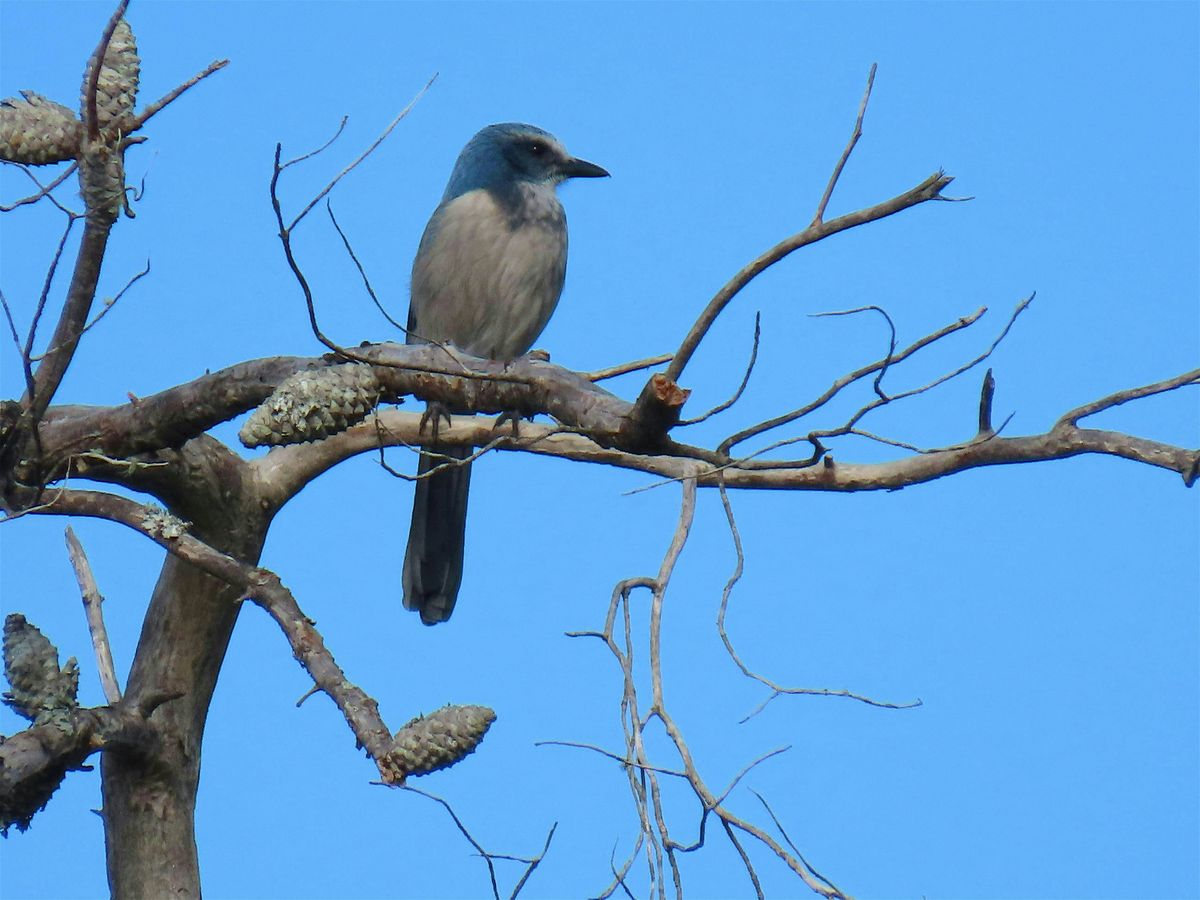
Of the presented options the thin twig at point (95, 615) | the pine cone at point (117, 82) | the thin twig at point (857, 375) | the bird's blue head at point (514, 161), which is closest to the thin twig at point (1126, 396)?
the thin twig at point (857, 375)

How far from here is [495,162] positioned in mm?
5754

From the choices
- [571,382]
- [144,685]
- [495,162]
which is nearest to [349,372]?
[571,382]

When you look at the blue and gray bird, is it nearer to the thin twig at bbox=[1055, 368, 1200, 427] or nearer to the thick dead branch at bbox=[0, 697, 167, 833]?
the thick dead branch at bbox=[0, 697, 167, 833]

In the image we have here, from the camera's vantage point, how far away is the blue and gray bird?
538 cm

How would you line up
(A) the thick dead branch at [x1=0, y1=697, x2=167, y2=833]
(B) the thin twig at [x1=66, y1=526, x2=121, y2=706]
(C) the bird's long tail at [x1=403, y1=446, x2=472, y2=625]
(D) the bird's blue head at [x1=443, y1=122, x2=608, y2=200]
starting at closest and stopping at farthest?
(A) the thick dead branch at [x1=0, y1=697, x2=167, y2=833] → (B) the thin twig at [x1=66, y1=526, x2=121, y2=706] → (C) the bird's long tail at [x1=403, y1=446, x2=472, y2=625] → (D) the bird's blue head at [x1=443, y1=122, x2=608, y2=200]

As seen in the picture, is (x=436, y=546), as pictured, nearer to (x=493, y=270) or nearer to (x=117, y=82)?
(x=493, y=270)

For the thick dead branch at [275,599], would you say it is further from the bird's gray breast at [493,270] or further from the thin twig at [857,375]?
the bird's gray breast at [493,270]

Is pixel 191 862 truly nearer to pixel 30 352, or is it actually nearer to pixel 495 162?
pixel 30 352

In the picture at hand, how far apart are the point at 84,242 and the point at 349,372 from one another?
59 centimetres

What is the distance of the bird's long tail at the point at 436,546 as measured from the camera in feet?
17.5

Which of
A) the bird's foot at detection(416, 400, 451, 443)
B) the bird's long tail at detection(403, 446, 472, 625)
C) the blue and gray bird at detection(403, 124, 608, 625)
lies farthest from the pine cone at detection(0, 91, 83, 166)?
the blue and gray bird at detection(403, 124, 608, 625)

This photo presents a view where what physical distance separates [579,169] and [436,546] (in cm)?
176

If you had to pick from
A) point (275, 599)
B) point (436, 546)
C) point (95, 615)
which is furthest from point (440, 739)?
point (436, 546)

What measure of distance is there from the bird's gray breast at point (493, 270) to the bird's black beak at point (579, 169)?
313 millimetres
